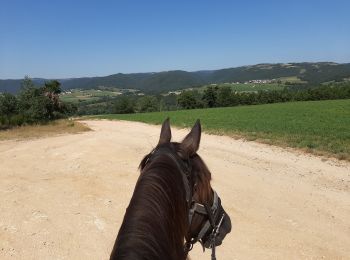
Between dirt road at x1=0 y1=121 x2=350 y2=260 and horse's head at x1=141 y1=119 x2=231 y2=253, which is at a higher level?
horse's head at x1=141 y1=119 x2=231 y2=253

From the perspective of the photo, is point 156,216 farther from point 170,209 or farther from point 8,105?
point 8,105

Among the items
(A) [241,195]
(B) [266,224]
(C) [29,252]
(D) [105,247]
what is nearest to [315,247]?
(B) [266,224]

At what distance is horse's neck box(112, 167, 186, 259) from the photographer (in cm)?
150

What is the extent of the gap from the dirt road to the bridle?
1113mm

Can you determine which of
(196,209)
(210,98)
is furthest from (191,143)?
(210,98)

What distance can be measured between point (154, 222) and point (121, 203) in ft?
20.8

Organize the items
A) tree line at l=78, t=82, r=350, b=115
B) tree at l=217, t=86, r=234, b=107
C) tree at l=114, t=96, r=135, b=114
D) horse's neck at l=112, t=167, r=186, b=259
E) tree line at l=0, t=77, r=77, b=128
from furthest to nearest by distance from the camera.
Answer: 1. tree at l=217, t=86, r=234, b=107
2. tree at l=114, t=96, r=135, b=114
3. tree line at l=78, t=82, r=350, b=115
4. tree line at l=0, t=77, r=77, b=128
5. horse's neck at l=112, t=167, r=186, b=259

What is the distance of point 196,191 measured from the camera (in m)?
2.13

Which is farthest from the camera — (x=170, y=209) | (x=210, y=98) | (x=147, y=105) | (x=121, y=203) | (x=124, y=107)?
(x=147, y=105)

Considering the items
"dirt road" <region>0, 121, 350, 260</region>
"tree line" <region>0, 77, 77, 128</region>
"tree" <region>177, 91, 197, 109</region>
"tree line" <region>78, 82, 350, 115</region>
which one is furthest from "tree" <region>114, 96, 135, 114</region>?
"dirt road" <region>0, 121, 350, 260</region>

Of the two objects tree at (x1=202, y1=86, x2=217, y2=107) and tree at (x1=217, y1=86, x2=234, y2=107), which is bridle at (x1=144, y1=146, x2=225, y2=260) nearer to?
tree at (x1=217, y1=86, x2=234, y2=107)

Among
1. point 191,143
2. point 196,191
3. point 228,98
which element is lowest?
point 228,98

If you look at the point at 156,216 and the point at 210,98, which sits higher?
the point at 156,216

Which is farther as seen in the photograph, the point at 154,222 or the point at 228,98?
the point at 228,98
